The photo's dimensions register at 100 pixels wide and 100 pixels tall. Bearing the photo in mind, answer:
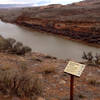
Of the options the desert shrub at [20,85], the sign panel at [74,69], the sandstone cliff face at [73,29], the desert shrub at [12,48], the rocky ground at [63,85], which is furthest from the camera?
the sandstone cliff face at [73,29]

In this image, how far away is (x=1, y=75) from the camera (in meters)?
3.64

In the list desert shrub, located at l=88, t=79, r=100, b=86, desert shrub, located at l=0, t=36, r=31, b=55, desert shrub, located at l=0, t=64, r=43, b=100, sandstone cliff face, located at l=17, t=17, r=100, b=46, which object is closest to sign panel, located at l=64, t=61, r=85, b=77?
desert shrub, located at l=0, t=64, r=43, b=100

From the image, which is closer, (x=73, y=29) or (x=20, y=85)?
(x=20, y=85)

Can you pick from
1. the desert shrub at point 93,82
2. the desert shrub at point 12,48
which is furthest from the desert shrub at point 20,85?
the desert shrub at point 12,48

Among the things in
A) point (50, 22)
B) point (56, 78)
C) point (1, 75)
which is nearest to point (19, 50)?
point (56, 78)

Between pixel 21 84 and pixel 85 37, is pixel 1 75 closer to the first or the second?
pixel 21 84

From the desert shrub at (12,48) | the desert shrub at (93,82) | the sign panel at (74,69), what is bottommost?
the desert shrub at (93,82)

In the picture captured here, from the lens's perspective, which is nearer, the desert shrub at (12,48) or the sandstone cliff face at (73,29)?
the desert shrub at (12,48)

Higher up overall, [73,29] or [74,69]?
[74,69]

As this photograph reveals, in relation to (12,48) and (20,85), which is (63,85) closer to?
(20,85)

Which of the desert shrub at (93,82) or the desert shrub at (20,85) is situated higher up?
the desert shrub at (20,85)

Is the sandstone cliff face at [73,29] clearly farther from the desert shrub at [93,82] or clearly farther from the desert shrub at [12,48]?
the desert shrub at [93,82]

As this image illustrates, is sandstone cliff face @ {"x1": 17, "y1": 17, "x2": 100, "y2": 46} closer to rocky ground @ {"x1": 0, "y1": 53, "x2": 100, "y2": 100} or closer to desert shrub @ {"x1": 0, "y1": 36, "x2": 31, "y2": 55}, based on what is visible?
desert shrub @ {"x1": 0, "y1": 36, "x2": 31, "y2": 55}

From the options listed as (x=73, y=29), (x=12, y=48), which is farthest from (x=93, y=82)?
(x=73, y=29)
